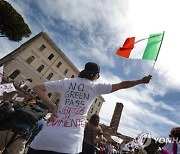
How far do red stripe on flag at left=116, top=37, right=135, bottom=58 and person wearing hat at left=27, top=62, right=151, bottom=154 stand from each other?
1.49m

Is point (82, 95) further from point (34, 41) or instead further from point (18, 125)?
point (34, 41)

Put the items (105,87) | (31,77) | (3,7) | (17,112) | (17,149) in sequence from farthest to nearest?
(31,77)
(3,7)
(17,149)
(17,112)
(105,87)

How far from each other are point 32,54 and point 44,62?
2713mm

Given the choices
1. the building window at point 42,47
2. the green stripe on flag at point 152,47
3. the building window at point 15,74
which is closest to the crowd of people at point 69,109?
the green stripe on flag at point 152,47

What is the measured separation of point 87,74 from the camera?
2660 mm

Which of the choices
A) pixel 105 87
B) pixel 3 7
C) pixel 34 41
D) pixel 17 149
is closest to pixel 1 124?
pixel 17 149

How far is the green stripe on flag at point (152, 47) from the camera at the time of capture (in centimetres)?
371

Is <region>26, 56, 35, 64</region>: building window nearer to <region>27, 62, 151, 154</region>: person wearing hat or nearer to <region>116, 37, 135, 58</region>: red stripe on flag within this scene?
<region>116, 37, 135, 58</region>: red stripe on flag

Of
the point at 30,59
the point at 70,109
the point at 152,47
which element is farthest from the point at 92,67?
the point at 30,59

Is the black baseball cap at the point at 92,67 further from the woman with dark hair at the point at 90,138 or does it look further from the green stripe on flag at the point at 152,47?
the woman with dark hair at the point at 90,138

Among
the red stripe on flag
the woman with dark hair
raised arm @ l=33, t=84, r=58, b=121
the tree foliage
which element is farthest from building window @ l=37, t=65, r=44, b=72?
raised arm @ l=33, t=84, r=58, b=121

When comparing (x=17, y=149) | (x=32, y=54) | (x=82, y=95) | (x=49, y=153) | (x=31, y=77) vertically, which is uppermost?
(x=32, y=54)

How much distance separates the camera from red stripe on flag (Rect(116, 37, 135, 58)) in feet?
13.4

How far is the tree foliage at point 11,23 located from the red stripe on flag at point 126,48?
1346 inches
